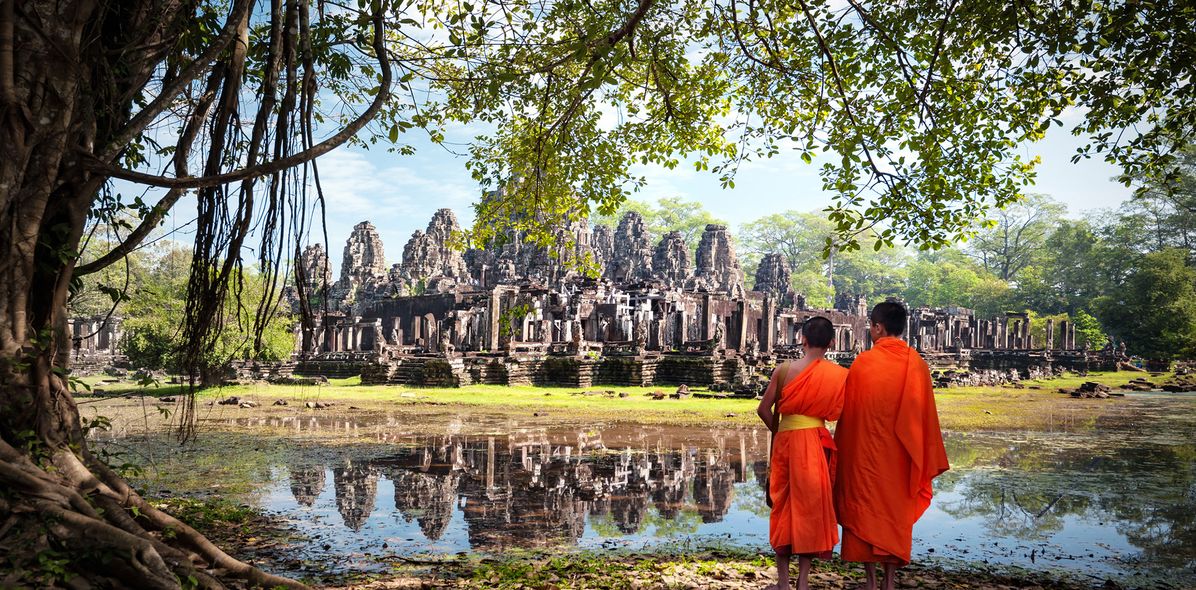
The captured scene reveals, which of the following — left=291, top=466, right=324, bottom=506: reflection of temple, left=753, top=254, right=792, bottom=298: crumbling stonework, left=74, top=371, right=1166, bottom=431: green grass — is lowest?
left=74, top=371, right=1166, bottom=431: green grass

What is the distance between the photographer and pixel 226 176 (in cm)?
319

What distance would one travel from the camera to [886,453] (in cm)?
392

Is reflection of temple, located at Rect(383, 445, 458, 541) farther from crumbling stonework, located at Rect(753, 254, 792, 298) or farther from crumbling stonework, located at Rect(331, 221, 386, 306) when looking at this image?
crumbling stonework, located at Rect(753, 254, 792, 298)

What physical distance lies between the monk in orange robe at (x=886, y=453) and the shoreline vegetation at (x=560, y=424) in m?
0.59

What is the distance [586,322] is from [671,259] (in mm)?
18225

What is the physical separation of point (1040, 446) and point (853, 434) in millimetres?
8510

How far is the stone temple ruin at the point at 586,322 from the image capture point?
2253 cm

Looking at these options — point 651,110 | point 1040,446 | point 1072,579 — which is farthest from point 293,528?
point 1040,446

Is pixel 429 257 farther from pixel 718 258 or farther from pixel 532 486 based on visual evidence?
pixel 532 486

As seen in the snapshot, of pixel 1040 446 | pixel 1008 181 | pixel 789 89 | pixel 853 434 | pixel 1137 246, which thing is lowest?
pixel 1040 446

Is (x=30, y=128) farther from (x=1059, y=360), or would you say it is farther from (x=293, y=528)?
(x=1059, y=360)

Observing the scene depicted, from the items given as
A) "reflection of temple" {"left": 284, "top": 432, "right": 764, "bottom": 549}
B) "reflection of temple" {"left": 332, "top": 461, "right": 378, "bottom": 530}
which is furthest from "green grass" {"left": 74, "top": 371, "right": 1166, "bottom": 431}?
"reflection of temple" {"left": 332, "top": 461, "right": 378, "bottom": 530}

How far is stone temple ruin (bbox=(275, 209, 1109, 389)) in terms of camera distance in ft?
73.9

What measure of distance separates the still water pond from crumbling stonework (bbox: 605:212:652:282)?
39140 mm
